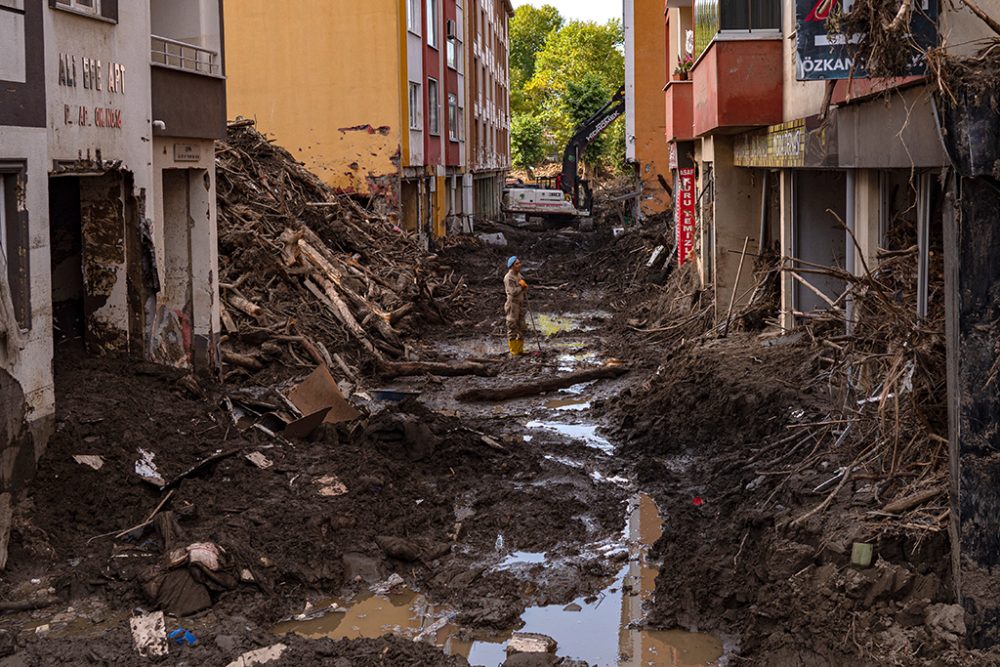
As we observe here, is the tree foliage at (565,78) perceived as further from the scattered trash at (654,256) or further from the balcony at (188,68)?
the balcony at (188,68)

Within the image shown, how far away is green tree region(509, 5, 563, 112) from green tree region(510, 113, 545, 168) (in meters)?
23.8

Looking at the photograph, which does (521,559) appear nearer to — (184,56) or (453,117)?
(184,56)

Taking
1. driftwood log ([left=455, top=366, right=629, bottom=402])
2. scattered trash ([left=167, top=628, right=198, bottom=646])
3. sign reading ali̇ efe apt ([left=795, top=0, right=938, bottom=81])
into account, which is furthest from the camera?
driftwood log ([left=455, top=366, right=629, bottom=402])

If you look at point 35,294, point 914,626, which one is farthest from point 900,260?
point 35,294

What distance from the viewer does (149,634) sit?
7656mm

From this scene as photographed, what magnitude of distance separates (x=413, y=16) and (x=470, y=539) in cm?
2357

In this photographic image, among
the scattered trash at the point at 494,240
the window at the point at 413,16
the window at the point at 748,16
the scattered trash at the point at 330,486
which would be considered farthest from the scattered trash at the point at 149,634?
the scattered trash at the point at 494,240

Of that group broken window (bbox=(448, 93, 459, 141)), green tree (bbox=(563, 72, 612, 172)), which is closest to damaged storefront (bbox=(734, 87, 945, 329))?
broken window (bbox=(448, 93, 459, 141))

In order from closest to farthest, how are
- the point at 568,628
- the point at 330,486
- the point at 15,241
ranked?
the point at 568,628, the point at 15,241, the point at 330,486

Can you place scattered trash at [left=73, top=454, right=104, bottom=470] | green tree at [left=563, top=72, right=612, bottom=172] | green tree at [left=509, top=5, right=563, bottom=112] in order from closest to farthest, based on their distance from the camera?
scattered trash at [left=73, top=454, right=104, bottom=470], green tree at [left=563, top=72, right=612, bottom=172], green tree at [left=509, top=5, right=563, bottom=112]

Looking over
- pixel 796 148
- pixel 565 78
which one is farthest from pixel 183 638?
pixel 565 78

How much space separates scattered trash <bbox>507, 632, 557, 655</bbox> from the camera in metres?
7.93

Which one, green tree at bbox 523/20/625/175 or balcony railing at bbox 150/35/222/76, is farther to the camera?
green tree at bbox 523/20/625/175

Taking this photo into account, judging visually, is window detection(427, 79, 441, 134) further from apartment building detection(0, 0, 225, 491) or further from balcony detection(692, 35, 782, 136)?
balcony detection(692, 35, 782, 136)
